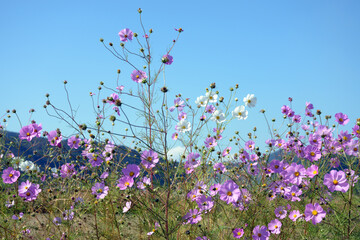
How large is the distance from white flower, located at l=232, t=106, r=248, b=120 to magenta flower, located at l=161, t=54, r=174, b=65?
683 mm

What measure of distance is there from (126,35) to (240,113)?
1.13m

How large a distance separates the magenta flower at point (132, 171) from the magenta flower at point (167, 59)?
77 centimetres

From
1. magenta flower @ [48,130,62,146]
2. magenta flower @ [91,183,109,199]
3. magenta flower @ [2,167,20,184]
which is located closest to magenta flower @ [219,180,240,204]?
magenta flower @ [91,183,109,199]

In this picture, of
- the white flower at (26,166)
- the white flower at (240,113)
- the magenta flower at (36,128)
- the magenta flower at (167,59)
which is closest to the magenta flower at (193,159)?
the white flower at (240,113)

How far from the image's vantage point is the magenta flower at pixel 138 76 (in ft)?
8.24

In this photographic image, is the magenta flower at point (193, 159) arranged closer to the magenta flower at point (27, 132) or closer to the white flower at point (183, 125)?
the white flower at point (183, 125)

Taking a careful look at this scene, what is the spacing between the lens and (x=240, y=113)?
2.69 metres

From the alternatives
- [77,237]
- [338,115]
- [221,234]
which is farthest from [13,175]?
[338,115]

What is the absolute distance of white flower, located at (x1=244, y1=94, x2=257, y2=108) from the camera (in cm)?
284

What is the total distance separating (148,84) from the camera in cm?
238

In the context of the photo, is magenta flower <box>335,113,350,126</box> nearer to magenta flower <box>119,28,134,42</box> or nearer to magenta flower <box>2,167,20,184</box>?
magenta flower <box>119,28,134,42</box>

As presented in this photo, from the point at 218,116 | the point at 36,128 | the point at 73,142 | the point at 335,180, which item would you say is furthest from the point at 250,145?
the point at 36,128

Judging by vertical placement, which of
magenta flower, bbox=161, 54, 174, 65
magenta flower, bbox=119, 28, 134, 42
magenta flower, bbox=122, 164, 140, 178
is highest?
magenta flower, bbox=119, 28, 134, 42

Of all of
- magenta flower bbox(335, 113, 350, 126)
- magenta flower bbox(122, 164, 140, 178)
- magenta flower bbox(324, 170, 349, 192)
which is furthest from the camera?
magenta flower bbox(335, 113, 350, 126)
